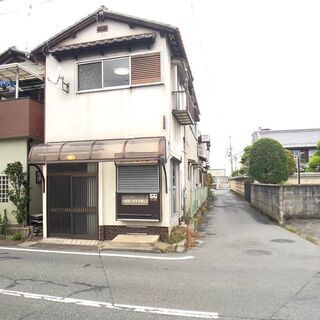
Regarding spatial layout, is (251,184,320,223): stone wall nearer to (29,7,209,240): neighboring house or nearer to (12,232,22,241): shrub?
(29,7,209,240): neighboring house

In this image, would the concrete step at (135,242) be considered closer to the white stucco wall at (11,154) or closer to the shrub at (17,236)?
the shrub at (17,236)

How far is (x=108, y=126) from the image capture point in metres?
12.4

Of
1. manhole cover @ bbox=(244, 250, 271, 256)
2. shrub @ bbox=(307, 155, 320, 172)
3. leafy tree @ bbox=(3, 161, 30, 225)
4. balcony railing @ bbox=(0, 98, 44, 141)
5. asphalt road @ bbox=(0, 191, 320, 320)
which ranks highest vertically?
balcony railing @ bbox=(0, 98, 44, 141)

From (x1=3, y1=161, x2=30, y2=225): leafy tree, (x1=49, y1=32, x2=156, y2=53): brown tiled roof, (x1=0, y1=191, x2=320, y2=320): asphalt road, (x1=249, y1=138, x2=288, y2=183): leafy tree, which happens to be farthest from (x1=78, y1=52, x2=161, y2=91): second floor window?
(x1=249, y1=138, x2=288, y2=183): leafy tree

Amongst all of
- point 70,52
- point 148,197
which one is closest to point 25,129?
point 70,52

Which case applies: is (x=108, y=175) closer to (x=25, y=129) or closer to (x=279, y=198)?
(x=25, y=129)

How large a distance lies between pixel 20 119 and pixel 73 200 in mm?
3755

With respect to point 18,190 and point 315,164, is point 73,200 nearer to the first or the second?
point 18,190

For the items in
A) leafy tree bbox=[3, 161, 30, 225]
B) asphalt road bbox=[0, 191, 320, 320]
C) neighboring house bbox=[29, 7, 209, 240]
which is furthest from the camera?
leafy tree bbox=[3, 161, 30, 225]

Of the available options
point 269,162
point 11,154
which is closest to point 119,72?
point 11,154

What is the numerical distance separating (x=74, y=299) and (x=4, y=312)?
108 centimetres

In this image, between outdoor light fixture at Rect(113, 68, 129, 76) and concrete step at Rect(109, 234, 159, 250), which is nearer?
concrete step at Rect(109, 234, 159, 250)

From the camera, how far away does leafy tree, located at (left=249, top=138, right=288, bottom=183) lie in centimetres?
1862

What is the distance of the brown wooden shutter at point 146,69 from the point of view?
12047 millimetres
